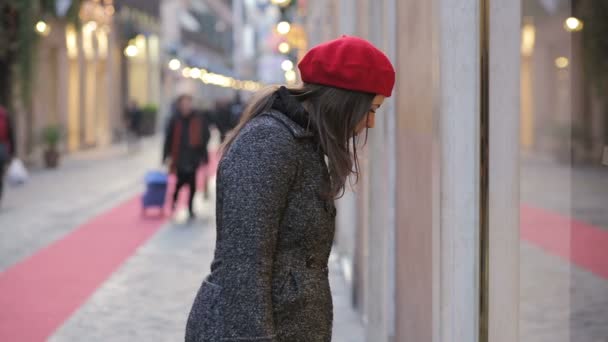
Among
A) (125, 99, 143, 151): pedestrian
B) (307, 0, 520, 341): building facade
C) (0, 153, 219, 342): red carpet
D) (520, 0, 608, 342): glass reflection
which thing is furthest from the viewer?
(125, 99, 143, 151): pedestrian

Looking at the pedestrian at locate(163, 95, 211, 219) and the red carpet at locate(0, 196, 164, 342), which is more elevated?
the pedestrian at locate(163, 95, 211, 219)

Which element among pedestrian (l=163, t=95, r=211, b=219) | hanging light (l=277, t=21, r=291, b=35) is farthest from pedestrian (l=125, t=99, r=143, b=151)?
pedestrian (l=163, t=95, r=211, b=219)

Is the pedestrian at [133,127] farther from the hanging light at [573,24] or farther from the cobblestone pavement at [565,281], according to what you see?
the hanging light at [573,24]

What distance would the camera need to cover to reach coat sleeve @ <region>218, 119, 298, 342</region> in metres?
2.18

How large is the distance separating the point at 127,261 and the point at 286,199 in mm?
7921

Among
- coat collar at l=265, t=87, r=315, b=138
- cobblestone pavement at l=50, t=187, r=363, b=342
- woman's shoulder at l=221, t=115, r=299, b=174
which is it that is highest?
coat collar at l=265, t=87, r=315, b=138

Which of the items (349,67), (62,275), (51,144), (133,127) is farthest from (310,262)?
(133,127)

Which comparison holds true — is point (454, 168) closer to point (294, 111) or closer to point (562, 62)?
point (562, 62)

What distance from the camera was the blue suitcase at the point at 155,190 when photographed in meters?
14.0

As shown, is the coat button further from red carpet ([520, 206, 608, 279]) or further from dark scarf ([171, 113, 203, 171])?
dark scarf ([171, 113, 203, 171])

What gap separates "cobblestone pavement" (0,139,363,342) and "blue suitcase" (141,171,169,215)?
0.39 meters

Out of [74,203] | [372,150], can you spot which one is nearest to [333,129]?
[372,150]

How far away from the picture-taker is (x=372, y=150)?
5.80m

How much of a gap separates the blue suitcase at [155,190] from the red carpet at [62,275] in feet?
1.76
